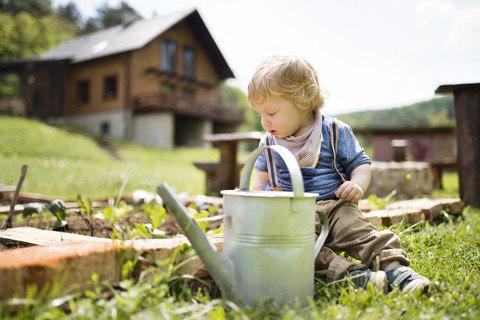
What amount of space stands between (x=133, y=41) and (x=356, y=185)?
70.1 feet

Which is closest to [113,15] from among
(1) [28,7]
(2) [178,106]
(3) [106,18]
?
(3) [106,18]

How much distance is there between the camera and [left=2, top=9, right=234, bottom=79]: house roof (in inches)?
843

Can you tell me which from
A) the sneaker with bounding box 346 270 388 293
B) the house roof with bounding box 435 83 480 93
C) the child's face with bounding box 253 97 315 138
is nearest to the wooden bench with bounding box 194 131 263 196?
the house roof with bounding box 435 83 480 93

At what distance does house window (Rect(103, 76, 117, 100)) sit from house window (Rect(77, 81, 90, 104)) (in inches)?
57.7

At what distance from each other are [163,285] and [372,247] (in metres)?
0.99

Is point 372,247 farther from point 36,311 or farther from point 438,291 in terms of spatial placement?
point 36,311

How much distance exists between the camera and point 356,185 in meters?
1.90

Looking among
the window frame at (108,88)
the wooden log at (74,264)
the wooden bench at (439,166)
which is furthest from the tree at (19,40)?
the wooden log at (74,264)

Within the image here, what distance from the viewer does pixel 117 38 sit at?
2345 cm

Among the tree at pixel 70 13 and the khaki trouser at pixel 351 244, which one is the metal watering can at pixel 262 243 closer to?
the khaki trouser at pixel 351 244

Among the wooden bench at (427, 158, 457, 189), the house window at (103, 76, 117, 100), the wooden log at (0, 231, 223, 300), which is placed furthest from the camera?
the house window at (103, 76, 117, 100)

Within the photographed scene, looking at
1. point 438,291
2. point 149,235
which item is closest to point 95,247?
point 149,235

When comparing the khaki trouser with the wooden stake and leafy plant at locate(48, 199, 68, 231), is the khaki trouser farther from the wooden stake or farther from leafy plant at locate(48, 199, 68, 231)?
the wooden stake

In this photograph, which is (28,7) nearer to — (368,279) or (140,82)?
(140,82)
